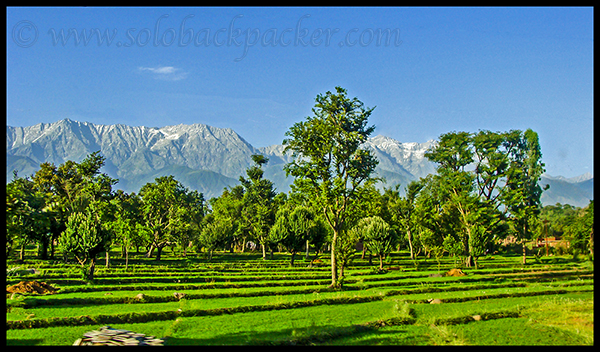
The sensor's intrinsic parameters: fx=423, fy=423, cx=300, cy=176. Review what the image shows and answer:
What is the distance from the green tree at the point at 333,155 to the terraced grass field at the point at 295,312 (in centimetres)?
681

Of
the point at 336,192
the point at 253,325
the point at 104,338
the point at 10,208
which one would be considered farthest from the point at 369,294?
the point at 10,208

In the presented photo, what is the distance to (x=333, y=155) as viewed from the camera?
3416 cm

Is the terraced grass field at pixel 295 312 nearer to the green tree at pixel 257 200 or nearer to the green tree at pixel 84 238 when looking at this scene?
the green tree at pixel 84 238

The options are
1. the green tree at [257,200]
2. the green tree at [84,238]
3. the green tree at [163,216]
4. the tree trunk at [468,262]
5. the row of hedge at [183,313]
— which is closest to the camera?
the row of hedge at [183,313]

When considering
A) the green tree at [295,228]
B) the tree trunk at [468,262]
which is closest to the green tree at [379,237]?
the green tree at [295,228]

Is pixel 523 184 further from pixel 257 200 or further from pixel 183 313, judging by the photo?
pixel 183 313

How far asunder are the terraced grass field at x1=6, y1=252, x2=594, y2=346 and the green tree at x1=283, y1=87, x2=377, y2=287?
22.3 feet

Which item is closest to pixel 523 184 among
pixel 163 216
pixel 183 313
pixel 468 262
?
pixel 468 262

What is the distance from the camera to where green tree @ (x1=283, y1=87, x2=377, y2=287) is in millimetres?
33719

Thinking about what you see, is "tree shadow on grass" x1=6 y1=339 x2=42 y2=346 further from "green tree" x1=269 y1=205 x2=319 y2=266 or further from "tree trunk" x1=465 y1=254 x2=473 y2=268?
"tree trunk" x1=465 y1=254 x2=473 y2=268

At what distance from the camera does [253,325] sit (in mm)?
17734

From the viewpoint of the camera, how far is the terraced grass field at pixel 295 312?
50.7 feet

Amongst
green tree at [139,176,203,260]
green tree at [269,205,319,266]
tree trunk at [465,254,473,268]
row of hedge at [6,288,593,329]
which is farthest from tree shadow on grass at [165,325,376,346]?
green tree at [139,176,203,260]

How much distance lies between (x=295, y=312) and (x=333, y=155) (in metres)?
15.7
